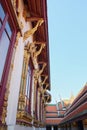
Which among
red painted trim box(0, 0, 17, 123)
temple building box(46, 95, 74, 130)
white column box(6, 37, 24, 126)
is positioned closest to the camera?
red painted trim box(0, 0, 17, 123)

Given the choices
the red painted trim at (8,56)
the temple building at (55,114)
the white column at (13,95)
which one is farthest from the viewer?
the temple building at (55,114)

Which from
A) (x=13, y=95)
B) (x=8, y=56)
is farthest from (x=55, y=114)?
(x=8, y=56)

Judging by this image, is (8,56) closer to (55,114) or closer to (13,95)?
(13,95)

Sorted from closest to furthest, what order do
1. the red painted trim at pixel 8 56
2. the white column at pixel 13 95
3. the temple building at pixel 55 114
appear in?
the red painted trim at pixel 8 56 < the white column at pixel 13 95 < the temple building at pixel 55 114

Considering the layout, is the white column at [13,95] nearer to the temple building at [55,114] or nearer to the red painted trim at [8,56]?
the red painted trim at [8,56]

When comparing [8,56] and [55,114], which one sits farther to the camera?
[55,114]

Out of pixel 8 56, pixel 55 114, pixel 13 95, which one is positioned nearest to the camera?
pixel 8 56

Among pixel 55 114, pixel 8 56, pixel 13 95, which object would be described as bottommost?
pixel 13 95

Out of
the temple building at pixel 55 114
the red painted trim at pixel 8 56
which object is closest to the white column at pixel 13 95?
the red painted trim at pixel 8 56

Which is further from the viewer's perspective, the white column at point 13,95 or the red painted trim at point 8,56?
the white column at point 13,95

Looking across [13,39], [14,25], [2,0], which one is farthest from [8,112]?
[2,0]

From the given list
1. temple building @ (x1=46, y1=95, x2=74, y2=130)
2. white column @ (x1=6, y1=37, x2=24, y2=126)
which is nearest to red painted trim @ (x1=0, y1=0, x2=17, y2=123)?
white column @ (x1=6, y1=37, x2=24, y2=126)

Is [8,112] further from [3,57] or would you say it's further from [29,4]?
[29,4]

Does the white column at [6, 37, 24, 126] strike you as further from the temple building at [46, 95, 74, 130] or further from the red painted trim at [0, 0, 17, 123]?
the temple building at [46, 95, 74, 130]
